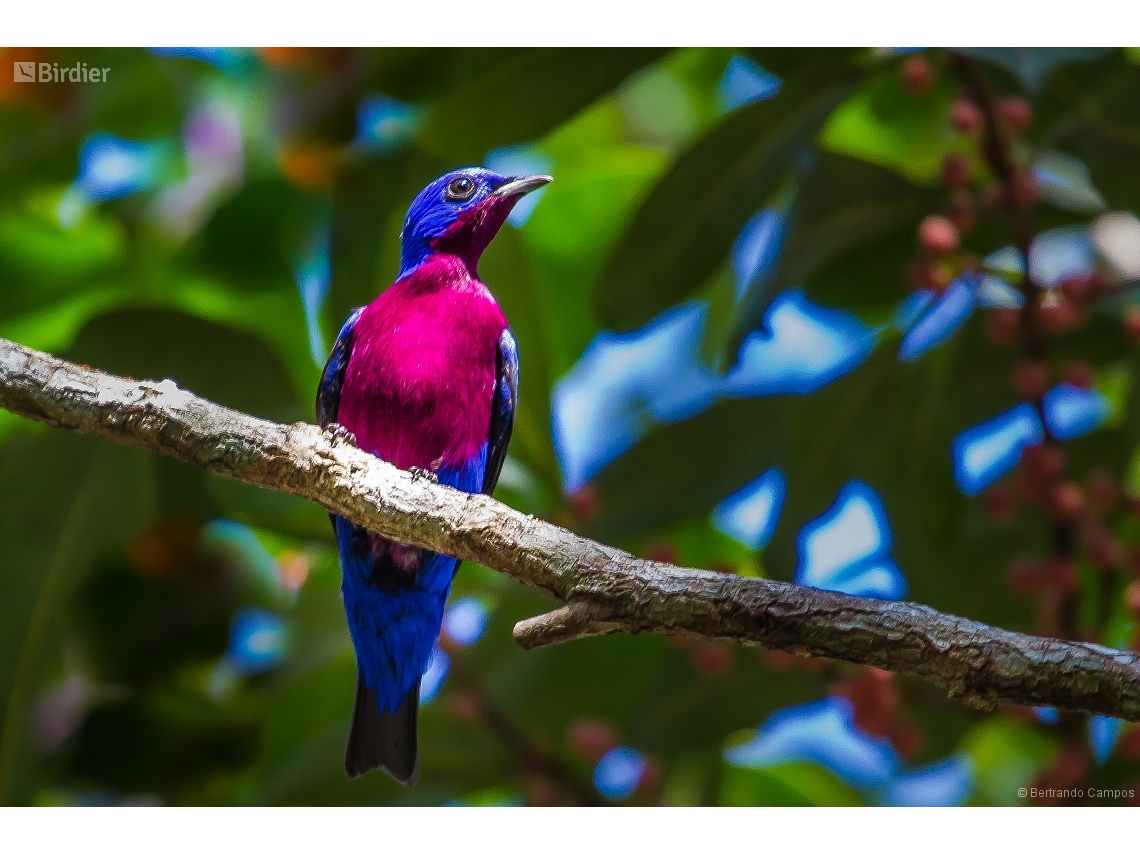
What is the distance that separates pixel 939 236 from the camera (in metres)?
2.38

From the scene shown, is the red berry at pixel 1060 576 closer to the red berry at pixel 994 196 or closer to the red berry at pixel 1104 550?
the red berry at pixel 1104 550

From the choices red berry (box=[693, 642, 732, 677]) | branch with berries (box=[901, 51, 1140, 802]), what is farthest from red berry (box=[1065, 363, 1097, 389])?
red berry (box=[693, 642, 732, 677])

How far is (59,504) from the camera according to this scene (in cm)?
240

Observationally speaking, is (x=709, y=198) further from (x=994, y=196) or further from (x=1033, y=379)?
(x=1033, y=379)

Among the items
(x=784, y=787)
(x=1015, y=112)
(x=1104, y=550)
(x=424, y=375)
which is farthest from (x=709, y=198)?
(x=784, y=787)

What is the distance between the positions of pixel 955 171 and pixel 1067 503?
2.32 feet

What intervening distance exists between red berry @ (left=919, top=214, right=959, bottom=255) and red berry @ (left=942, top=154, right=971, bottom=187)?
0.29 feet

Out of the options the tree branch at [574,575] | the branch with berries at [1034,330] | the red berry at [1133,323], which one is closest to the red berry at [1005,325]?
the branch with berries at [1034,330]

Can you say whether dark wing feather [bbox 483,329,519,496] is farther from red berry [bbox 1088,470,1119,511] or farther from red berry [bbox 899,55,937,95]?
red berry [bbox 1088,470,1119,511]

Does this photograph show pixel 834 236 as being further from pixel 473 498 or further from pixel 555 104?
pixel 473 498

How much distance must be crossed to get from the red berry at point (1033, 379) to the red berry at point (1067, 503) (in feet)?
0.62

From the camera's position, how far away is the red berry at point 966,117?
243cm

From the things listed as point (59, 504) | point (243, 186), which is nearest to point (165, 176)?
point (243, 186)
